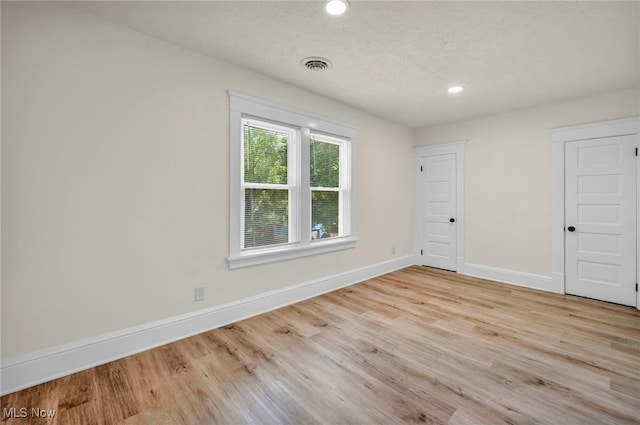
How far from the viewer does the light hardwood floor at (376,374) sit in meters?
1.67

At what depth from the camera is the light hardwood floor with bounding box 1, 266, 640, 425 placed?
1.67m

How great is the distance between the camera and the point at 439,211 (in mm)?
5105

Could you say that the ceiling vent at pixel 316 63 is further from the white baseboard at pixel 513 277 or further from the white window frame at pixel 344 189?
the white baseboard at pixel 513 277

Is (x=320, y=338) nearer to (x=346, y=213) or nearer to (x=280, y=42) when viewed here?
(x=346, y=213)

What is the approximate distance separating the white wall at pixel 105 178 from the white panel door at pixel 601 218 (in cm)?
415

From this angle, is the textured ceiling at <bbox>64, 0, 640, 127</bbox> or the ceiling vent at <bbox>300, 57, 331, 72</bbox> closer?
the textured ceiling at <bbox>64, 0, 640, 127</bbox>

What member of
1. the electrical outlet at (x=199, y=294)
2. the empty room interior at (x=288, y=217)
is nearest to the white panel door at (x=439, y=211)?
the empty room interior at (x=288, y=217)

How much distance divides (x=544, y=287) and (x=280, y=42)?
15.1ft

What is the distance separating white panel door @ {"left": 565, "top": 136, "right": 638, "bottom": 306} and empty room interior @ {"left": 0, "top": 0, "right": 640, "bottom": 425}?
1.0 inches

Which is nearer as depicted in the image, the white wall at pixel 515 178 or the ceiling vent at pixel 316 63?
the ceiling vent at pixel 316 63

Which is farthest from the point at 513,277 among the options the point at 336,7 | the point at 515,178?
the point at 336,7

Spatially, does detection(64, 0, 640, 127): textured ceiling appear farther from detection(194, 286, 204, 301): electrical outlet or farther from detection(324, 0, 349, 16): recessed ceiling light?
detection(194, 286, 204, 301): electrical outlet

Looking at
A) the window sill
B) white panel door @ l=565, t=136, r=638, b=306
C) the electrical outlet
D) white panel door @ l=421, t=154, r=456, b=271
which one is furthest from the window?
white panel door @ l=565, t=136, r=638, b=306

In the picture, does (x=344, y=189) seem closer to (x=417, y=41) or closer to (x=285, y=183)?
(x=285, y=183)
